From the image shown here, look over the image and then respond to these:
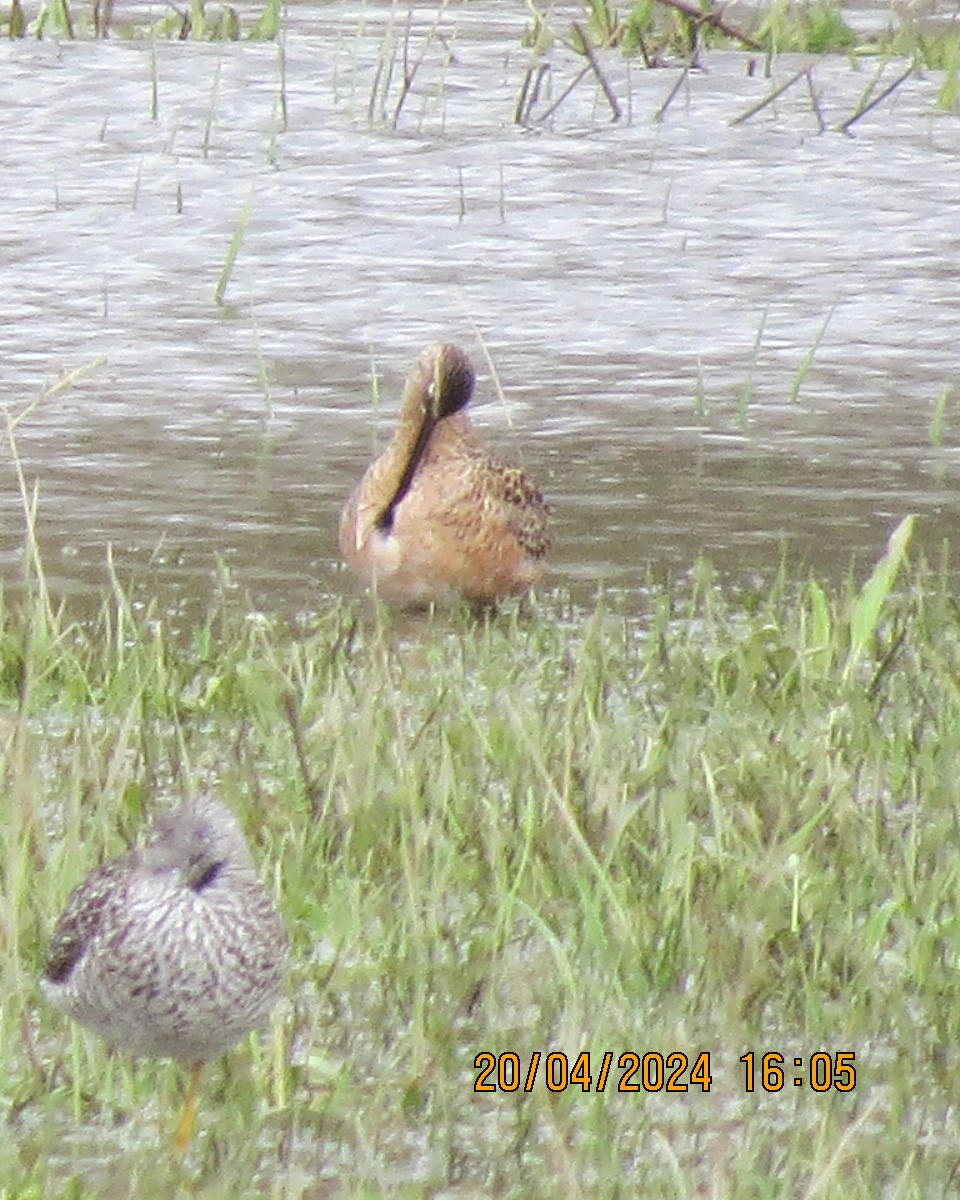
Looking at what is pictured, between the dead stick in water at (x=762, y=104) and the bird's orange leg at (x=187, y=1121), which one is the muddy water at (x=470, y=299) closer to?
the dead stick in water at (x=762, y=104)

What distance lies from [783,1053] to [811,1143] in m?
0.26

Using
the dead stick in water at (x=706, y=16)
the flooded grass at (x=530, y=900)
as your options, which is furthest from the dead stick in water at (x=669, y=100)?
the flooded grass at (x=530, y=900)

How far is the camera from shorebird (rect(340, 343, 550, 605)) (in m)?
6.51

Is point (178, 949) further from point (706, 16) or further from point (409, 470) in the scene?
point (706, 16)

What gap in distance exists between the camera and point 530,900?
4.34 m

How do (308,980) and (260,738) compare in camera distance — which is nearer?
(308,980)

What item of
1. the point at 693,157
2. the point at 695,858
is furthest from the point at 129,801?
the point at 693,157

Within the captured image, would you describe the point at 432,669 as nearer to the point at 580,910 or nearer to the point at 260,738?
Answer: the point at 260,738

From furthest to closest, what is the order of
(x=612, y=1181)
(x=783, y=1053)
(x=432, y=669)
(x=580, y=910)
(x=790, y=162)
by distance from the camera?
1. (x=790, y=162)
2. (x=432, y=669)
3. (x=580, y=910)
4. (x=783, y=1053)
5. (x=612, y=1181)

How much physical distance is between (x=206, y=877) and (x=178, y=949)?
13cm

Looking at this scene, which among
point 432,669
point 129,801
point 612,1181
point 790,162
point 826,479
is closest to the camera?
point 612,1181

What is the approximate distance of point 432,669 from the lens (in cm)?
574
